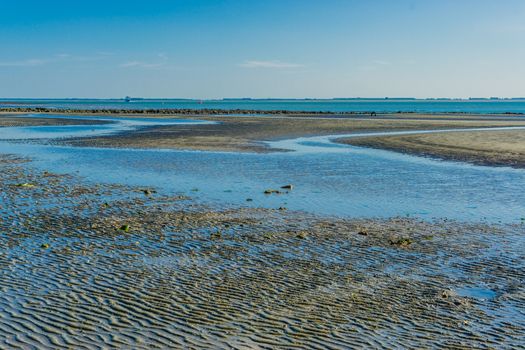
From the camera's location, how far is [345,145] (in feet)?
148

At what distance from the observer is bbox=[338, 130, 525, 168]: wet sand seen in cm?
3434

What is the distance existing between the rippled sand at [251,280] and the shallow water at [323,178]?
7.26 feet

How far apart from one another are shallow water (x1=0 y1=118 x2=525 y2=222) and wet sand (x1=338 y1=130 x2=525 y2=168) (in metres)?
2.21

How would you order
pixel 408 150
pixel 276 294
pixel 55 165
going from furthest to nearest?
pixel 408 150, pixel 55 165, pixel 276 294

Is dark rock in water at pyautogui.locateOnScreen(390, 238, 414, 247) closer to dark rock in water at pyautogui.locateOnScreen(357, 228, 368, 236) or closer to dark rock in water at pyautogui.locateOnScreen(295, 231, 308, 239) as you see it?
dark rock in water at pyautogui.locateOnScreen(357, 228, 368, 236)

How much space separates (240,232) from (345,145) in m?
29.4

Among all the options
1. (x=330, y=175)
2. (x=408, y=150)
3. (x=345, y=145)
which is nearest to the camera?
(x=330, y=175)

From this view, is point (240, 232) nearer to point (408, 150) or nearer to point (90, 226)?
point (90, 226)

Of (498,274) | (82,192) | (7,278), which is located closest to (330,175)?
(82,192)

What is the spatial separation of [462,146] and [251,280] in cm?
3279

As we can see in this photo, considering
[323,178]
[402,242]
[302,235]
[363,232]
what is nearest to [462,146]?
[323,178]

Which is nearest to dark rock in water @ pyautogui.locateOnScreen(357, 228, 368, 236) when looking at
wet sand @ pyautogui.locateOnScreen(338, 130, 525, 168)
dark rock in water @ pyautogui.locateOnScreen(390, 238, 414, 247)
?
dark rock in water @ pyautogui.locateOnScreen(390, 238, 414, 247)

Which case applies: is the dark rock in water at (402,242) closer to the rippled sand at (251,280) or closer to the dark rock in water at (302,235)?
the rippled sand at (251,280)

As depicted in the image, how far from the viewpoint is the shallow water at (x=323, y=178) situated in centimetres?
2050
